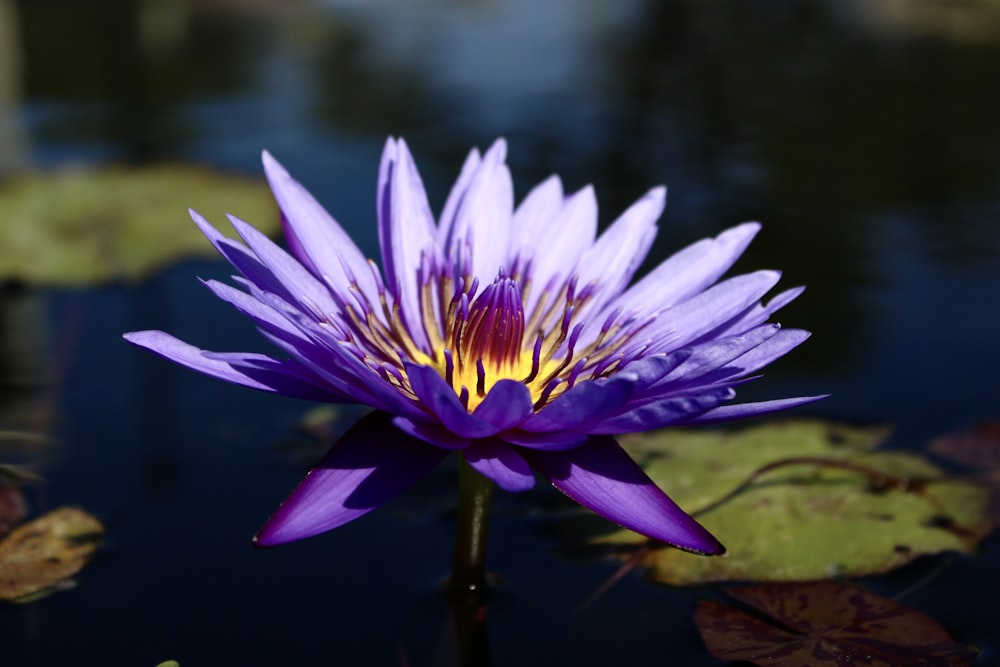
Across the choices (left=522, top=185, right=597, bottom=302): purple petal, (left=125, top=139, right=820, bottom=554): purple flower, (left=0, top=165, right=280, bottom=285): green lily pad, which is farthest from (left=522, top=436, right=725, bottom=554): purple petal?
(left=0, top=165, right=280, bottom=285): green lily pad

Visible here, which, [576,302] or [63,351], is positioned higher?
[63,351]

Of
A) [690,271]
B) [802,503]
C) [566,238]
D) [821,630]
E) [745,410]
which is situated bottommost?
[821,630]

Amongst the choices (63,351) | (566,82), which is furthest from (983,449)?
(566,82)

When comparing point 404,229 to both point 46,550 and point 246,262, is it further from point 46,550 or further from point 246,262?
point 46,550

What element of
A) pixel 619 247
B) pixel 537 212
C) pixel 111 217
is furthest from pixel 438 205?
pixel 619 247

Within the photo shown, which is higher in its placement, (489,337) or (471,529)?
(489,337)

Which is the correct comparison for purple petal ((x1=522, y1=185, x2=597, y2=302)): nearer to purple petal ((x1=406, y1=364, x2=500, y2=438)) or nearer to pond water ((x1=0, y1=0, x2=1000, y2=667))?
pond water ((x1=0, y1=0, x2=1000, y2=667))

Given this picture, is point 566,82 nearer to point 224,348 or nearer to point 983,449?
point 224,348
